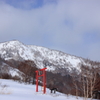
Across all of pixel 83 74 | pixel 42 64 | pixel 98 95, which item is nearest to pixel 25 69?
pixel 98 95

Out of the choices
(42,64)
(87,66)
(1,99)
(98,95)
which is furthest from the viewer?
(42,64)

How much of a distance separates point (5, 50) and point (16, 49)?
12.2 meters

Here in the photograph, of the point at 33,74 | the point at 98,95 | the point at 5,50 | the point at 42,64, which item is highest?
the point at 5,50

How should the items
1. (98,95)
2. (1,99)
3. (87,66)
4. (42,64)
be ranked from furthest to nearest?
1. (42,64)
2. (98,95)
3. (87,66)
4. (1,99)

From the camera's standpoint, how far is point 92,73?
12.0m

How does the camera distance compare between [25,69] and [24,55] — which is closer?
[25,69]

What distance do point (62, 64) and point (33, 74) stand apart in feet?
567

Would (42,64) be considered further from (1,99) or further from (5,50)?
(1,99)

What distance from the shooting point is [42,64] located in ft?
595

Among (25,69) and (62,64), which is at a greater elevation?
(62,64)

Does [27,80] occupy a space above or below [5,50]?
below

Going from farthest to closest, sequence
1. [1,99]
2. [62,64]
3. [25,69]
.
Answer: [62,64], [25,69], [1,99]

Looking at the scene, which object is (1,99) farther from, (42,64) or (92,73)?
(42,64)

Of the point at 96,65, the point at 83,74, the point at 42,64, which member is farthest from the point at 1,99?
the point at 42,64
